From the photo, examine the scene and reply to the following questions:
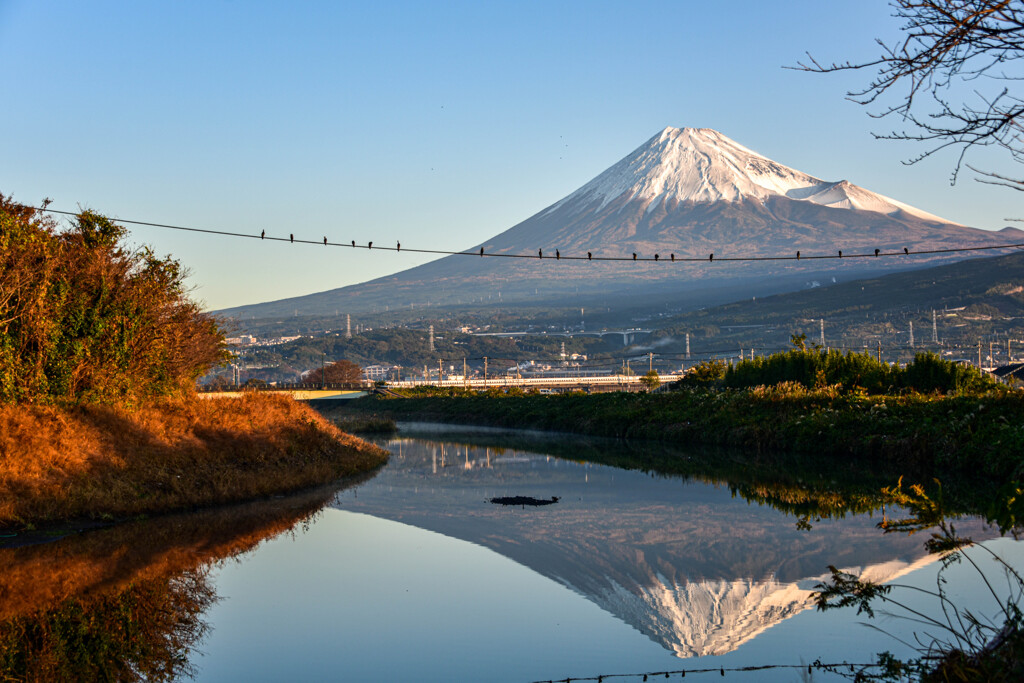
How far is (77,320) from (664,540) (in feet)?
34.0

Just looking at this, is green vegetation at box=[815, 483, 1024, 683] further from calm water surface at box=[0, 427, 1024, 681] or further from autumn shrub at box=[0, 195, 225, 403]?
autumn shrub at box=[0, 195, 225, 403]

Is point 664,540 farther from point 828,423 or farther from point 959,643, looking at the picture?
point 828,423

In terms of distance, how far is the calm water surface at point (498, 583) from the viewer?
7766 mm

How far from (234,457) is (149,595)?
351 inches

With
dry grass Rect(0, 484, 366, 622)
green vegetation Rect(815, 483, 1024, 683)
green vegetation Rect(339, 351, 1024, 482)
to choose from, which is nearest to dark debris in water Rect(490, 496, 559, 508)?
dry grass Rect(0, 484, 366, 622)

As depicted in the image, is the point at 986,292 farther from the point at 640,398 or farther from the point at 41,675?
the point at 41,675

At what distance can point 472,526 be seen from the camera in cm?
1488

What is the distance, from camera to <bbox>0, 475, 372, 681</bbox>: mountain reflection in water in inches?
297

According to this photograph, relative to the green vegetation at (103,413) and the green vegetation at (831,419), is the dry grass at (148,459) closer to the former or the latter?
the green vegetation at (103,413)

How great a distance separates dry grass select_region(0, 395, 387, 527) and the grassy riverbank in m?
9.98

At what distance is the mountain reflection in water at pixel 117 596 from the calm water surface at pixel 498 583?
0.05 metres

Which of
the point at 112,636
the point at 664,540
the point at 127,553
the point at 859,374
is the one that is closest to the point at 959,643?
the point at 112,636

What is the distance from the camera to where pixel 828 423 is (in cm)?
2381

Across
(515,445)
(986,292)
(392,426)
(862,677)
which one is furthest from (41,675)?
(986,292)
